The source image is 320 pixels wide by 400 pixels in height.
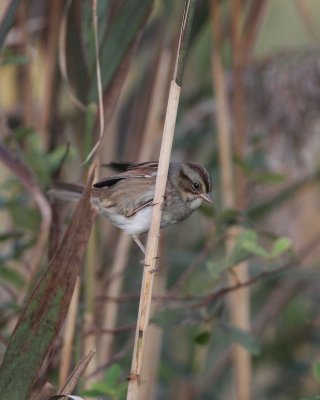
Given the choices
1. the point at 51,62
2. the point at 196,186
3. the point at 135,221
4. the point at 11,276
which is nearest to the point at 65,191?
the point at 135,221

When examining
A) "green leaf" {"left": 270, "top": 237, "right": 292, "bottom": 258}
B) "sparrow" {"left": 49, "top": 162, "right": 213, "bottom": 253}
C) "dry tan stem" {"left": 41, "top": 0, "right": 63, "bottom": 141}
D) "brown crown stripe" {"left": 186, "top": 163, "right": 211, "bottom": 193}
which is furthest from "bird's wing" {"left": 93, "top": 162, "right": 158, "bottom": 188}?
"dry tan stem" {"left": 41, "top": 0, "right": 63, "bottom": 141}

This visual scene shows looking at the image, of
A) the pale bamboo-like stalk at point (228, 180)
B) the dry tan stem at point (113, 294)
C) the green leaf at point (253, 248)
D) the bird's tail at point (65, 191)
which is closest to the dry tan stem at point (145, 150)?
the dry tan stem at point (113, 294)

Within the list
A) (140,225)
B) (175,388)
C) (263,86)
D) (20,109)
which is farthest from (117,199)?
(175,388)

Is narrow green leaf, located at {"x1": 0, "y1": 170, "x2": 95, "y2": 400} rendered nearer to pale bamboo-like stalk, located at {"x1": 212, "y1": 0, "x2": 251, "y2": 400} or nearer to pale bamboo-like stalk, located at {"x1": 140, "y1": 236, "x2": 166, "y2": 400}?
pale bamboo-like stalk, located at {"x1": 212, "y1": 0, "x2": 251, "y2": 400}

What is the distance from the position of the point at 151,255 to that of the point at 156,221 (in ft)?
0.22

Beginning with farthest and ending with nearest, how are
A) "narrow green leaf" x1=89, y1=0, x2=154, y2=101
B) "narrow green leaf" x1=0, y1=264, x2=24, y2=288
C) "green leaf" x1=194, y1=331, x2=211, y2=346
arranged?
1. "narrow green leaf" x1=0, y1=264, x2=24, y2=288
2. "green leaf" x1=194, y1=331, x2=211, y2=346
3. "narrow green leaf" x1=89, y1=0, x2=154, y2=101

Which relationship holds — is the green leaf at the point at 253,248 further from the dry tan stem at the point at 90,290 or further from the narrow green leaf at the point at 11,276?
the narrow green leaf at the point at 11,276

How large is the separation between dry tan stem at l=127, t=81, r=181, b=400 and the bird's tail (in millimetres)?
477

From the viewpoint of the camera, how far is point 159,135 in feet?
9.01

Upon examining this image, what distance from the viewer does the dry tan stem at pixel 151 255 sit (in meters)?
1.40

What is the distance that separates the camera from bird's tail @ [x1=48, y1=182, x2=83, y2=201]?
194cm

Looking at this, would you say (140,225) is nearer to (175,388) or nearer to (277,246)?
(277,246)

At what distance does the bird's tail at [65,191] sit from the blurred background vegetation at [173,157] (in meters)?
0.03

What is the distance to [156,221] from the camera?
1.49 metres
